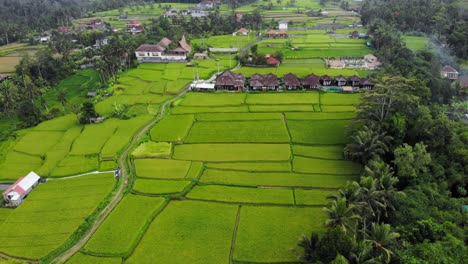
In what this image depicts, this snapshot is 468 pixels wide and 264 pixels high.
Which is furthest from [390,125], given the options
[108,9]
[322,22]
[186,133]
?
[108,9]

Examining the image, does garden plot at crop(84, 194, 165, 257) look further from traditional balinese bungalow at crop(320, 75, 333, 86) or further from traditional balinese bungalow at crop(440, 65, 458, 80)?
traditional balinese bungalow at crop(440, 65, 458, 80)

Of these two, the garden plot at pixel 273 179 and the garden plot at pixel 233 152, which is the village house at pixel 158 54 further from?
the garden plot at pixel 273 179

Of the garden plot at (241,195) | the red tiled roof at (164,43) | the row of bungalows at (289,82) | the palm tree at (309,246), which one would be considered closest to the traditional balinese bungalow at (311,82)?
the row of bungalows at (289,82)

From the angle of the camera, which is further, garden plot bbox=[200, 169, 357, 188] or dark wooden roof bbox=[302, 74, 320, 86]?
dark wooden roof bbox=[302, 74, 320, 86]

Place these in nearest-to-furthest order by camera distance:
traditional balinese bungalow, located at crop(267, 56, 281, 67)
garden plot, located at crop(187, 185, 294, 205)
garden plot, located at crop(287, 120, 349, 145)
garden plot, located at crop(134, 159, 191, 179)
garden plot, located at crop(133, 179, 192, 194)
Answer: garden plot, located at crop(187, 185, 294, 205)
garden plot, located at crop(133, 179, 192, 194)
garden plot, located at crop(134, 159, 191, 179)
garden plot, located at crop(287, 120, 349, 145)
traditional balinese bungalow, located at crop(267, 56, 281, 67)

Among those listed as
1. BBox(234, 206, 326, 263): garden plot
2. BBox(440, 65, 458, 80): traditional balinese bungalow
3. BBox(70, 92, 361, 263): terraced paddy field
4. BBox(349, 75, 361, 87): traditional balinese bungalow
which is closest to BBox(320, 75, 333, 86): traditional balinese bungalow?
BBox(349, 75, 361, 87): traditional balinese bungalow

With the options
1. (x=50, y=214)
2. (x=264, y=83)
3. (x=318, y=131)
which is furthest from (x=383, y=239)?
(x=264, y=83)

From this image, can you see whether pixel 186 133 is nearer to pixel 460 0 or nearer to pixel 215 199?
pixel 215 199
